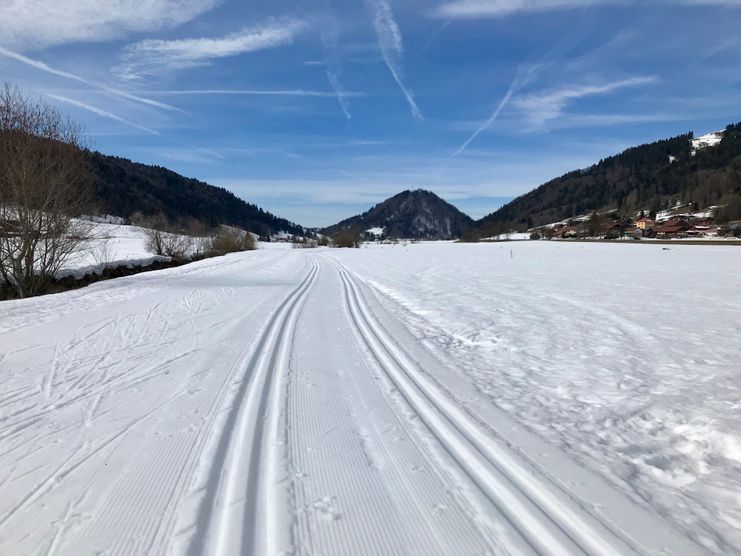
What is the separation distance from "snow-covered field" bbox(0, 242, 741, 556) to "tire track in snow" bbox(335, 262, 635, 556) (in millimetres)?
18

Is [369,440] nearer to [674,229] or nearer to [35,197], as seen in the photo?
[35,197]

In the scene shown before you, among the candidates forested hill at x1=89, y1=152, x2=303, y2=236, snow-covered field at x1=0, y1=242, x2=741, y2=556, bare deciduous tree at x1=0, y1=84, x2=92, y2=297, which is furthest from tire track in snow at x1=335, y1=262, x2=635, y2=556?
forested hill at x1=89, y1=152, x2=303, y2=236

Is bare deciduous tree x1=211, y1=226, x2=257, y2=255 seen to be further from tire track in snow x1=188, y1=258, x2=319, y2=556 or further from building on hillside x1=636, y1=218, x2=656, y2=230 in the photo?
building on hillside x1=636, y1=218, x2=656, y2=230

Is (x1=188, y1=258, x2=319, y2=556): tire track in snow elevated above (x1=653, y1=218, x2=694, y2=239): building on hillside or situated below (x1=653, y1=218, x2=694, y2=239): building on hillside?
above

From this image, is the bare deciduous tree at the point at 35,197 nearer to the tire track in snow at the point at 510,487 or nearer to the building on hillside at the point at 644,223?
the tire track in snow at the point at 510,487

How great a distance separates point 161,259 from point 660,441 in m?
40.0

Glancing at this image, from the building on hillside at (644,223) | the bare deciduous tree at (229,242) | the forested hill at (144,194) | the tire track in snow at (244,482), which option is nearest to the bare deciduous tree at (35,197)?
the tire track in snow at (244,482)

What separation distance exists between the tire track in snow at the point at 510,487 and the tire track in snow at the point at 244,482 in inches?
61.3

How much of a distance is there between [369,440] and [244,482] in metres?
1.23

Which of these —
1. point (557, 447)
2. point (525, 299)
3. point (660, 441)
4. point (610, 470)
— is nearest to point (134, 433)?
point (557, 447)

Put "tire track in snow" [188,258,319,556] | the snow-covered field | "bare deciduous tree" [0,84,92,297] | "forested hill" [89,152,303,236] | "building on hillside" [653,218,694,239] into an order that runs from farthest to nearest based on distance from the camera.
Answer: "forested hill" [89,152,303,236]
"building on hillside" [653,218,694,239]
"bare deciduous tree" [0,84,92,297]
the snow-covered field
"tire track in snow" [188,258,319,556]

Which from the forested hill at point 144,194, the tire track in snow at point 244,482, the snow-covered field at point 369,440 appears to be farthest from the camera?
the forested hill at point 144,194

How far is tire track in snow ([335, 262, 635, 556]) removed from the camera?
8.70 feet

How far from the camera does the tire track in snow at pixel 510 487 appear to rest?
265 centimetres
